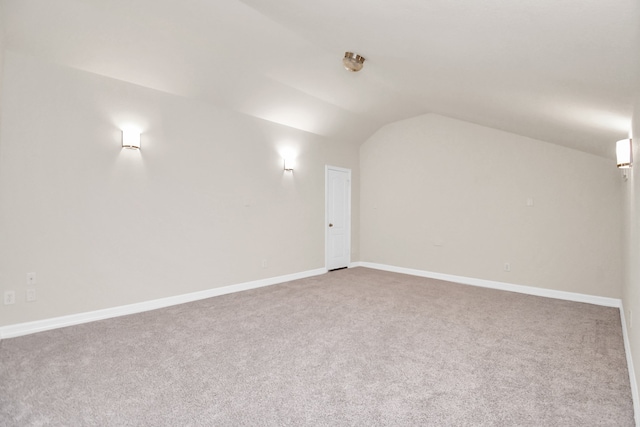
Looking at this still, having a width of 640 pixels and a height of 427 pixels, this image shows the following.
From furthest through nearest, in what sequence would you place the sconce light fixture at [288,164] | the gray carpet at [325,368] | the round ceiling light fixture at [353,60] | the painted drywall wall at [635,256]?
1. the sconce light fixture at [288,164]
2. the round ceiling light fixture at [353,60]
3. the painted drywall wall at [635,256]
4. the gray carpet at [325,368]

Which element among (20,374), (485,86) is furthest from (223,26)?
(20,374)

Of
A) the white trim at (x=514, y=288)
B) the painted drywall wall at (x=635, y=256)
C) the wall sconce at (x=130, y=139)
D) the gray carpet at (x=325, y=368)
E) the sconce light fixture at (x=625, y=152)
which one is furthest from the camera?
the white trim at (x=514, y=288)

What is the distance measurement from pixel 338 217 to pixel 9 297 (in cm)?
492

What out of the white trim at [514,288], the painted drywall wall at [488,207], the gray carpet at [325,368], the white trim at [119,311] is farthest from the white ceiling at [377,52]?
the white trim at [119,311]


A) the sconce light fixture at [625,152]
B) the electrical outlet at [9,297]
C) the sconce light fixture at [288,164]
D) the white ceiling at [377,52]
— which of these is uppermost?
the white ceiling at [377,52]

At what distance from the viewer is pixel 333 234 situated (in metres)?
6.49

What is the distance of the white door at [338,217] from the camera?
20.9 feet

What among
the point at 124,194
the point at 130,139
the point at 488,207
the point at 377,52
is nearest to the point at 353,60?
the point at 377,52

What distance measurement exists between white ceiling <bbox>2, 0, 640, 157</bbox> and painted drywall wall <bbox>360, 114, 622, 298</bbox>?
0.50 metres

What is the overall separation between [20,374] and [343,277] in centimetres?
438

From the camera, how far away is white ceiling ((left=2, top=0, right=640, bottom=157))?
1.67 m

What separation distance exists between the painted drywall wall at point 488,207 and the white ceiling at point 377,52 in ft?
1.65

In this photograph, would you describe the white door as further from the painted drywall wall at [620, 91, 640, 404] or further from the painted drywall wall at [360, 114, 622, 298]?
the painted drywall wall at [620, 91, 640, 404]

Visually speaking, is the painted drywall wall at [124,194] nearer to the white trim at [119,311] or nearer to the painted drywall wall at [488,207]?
the white trim at [119,311]
